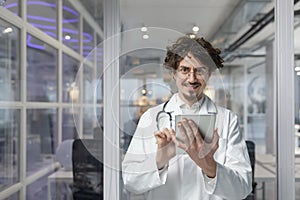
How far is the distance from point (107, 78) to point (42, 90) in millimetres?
343

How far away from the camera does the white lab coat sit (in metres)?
1.56

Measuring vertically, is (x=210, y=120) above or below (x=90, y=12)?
below

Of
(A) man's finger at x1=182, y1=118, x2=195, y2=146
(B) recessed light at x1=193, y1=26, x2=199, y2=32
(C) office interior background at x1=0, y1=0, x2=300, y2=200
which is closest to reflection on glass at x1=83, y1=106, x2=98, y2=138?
(C) office interior background at x1=0, y1=0, x2=300, y2=200

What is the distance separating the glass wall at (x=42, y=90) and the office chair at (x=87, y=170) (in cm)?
3

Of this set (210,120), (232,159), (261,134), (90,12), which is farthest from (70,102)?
(261,134)

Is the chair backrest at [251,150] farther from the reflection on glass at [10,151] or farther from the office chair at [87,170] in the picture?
the reflection on glass at [10,151]

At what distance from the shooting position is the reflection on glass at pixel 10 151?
199 cm

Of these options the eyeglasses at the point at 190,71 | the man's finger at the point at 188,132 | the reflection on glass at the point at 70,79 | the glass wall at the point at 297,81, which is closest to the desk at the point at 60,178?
the reflection on glass at the point at 70,79

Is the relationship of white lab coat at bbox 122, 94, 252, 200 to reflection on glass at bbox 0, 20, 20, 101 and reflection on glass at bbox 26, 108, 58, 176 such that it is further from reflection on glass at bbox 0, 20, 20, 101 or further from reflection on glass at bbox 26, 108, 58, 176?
reflection on glass at bbox 0, 20, 20, 101

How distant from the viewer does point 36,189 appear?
1983mm

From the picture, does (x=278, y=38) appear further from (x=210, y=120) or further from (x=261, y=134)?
(x=210, y=120)

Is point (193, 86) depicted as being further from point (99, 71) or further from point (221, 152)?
point (99, 71)

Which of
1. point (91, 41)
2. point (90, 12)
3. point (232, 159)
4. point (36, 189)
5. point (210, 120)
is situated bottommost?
point (36, 189)

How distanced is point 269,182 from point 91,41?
111 cm
